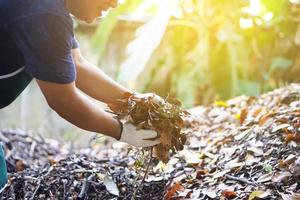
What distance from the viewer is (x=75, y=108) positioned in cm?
203

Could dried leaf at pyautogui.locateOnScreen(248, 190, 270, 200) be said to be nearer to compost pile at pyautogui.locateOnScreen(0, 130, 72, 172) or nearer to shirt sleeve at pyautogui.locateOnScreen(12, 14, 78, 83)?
shirt sleeve at pyautogui.locateOnScreen(12, 14, 78, 83)

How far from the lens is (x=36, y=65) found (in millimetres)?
1927

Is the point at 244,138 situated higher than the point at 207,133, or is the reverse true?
the point at 244,138

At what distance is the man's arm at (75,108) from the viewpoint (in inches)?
77.9

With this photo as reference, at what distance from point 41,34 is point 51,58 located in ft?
0.31

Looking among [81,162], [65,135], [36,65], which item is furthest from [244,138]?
[65,135]

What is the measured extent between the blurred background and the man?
277 cm

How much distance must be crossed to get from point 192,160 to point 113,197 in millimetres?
497

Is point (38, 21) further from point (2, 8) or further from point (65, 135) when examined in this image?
point (65, 135)

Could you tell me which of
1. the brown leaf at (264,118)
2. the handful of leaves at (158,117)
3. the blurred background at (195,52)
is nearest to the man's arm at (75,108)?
the handful of leaves at (158,117)

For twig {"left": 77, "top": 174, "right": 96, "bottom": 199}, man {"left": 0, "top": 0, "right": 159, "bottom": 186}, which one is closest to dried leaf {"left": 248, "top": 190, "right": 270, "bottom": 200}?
man {"left": 0, "top": 0, "right": 159, "bottom": 186}

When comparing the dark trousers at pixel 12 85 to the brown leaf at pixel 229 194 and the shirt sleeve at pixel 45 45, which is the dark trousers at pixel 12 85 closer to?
the shirt sleeve at pixel 45 45

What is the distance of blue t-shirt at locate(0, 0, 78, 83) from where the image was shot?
189 cm

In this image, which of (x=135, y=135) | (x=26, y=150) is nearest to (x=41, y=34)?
(x=135, y=135)
